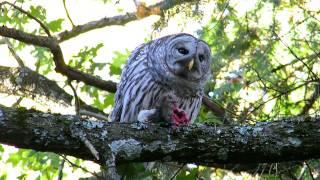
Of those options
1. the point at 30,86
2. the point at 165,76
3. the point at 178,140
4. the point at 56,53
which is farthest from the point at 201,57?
the point at 178,140

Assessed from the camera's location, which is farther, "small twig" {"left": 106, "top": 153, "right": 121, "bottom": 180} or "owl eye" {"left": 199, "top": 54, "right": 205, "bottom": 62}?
"owl eye" {"left": 199, "top": 54, "right": 205, "bottom": 62}

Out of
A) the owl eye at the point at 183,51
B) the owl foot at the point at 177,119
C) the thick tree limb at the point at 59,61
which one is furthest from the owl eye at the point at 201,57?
the owl foot at the point at 177,119

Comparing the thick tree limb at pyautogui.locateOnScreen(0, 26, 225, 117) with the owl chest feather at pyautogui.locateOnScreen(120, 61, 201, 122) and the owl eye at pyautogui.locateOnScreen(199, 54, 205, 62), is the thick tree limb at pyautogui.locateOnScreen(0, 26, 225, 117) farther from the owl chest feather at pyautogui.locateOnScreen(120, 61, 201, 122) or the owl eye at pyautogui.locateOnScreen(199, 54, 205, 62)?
the owl eye at pyautogui.locateOnScreen(199, 54, 205, 62)

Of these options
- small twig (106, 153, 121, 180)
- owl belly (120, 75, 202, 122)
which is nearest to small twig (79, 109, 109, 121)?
owl belly (120, 75, 202, 122)

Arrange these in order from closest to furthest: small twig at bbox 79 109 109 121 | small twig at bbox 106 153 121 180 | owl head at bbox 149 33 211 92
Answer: small twig at bbox 106 153 121 180 → owl head at bbox 149 33 211 92 → small twig at bbox 79 109 109 121

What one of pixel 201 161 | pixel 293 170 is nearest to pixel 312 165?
pixel 293 170

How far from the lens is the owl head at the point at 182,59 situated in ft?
15.8

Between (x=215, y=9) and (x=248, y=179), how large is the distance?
4.73 feet

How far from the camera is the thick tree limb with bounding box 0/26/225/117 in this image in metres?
4.72

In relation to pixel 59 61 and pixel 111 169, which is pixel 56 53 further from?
pixel 111 169

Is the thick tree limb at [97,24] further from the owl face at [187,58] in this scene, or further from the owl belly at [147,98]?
the owl belly at [147,98]

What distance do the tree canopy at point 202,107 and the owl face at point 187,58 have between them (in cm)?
14

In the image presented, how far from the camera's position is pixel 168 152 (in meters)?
3.15

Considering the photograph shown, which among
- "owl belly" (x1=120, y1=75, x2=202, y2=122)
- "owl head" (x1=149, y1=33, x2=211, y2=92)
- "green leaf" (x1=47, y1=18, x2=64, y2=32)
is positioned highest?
"green leaf" (x1=47, y1=18, x2=64, y2=32)
